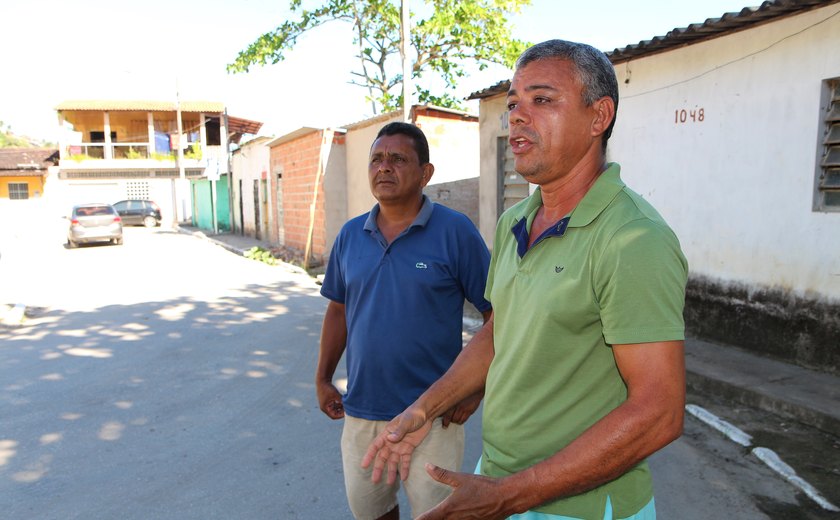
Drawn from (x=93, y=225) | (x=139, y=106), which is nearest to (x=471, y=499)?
(x=93, y=225)

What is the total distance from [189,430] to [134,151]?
4006 centimetres

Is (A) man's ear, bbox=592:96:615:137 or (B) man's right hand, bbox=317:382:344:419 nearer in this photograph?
(A) man's ear, bbox=592:96:615:137

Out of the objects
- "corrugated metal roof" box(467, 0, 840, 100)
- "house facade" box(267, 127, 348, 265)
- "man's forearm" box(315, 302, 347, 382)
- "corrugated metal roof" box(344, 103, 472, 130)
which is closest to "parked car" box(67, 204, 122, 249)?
"house facade" box(267, 127, 348, 265)

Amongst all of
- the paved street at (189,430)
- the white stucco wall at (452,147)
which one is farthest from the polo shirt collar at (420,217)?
the white stucco wall at (452,147)

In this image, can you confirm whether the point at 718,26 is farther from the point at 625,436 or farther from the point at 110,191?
the point at 110,191

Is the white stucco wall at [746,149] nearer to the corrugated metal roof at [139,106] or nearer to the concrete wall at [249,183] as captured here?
the concrete wall at [249,183]

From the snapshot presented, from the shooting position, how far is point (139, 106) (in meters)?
39.1

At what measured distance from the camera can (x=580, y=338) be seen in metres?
1.40

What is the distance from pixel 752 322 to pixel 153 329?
7122mm

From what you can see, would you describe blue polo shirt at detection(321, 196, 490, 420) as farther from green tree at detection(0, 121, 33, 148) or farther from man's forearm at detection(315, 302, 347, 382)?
green tree at detection(0, 121, 33, 148)

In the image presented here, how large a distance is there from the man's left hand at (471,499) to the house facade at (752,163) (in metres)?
5.46

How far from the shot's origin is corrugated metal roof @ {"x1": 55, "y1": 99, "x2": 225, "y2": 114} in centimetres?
3788

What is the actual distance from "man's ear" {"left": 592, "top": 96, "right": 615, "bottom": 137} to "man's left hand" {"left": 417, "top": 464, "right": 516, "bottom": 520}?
87 cm

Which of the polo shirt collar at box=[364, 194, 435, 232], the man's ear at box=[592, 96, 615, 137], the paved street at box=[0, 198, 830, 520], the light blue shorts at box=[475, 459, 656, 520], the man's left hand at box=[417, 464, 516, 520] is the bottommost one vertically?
the paved street at box=[0, 198, 830, 520]
